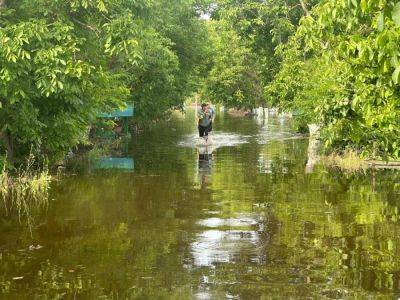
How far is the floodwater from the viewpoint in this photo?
7332 mm

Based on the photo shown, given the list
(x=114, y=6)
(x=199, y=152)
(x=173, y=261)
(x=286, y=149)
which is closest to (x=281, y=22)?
(x=286, y=149)

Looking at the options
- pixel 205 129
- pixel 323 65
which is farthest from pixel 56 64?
pixel 205 129

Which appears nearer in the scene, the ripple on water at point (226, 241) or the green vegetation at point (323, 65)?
the green vegetation at point (323, 65)

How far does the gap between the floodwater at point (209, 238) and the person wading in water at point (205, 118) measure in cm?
1157

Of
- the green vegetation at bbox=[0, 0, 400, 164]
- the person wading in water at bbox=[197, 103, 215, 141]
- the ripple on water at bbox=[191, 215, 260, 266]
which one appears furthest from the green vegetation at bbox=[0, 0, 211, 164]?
the person wading in water at bbox=[197, 103, 215, 141]

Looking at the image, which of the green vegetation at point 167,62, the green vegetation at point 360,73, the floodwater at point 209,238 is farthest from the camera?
the floodwater at point 209,238

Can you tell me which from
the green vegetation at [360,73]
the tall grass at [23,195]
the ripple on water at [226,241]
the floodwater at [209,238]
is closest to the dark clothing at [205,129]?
the floodwater at [209,238]

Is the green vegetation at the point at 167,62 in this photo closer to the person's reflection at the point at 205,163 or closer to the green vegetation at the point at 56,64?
the green vegetation at the point at 56,64

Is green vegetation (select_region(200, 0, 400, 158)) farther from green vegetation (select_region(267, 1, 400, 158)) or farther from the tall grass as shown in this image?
the tall grass

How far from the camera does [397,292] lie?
23.2 feet

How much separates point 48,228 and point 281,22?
22983 millimetres

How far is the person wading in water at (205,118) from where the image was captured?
29.9m

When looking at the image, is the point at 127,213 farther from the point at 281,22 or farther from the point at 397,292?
the point at 281,22

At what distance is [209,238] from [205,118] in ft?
68.0
